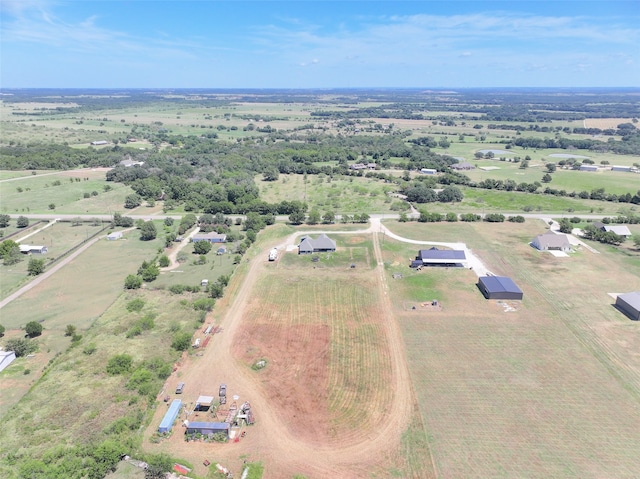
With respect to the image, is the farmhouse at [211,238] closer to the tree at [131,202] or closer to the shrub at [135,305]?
the shrub at [135,305]

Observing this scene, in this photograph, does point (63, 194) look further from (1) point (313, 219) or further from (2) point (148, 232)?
(1) point (313, 219)

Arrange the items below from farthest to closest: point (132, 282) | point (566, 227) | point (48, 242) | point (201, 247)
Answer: point (566, 227)
point (48, 242)
point (201, 247)
point (132, 282)

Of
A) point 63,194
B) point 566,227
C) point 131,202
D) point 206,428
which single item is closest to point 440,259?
point 566,227

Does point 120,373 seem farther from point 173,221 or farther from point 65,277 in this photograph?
point 173,221

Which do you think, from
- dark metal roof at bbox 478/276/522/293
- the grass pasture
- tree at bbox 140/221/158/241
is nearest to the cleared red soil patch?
the grass pasture

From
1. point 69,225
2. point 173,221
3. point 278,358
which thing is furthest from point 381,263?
point 69,225

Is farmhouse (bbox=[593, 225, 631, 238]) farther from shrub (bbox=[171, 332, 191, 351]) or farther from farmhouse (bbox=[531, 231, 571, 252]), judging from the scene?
shrub (bbox=[171, 332, 191, 351])

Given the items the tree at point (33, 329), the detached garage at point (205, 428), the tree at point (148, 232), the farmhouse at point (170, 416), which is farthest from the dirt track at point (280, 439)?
the tree at point (148, 232)
